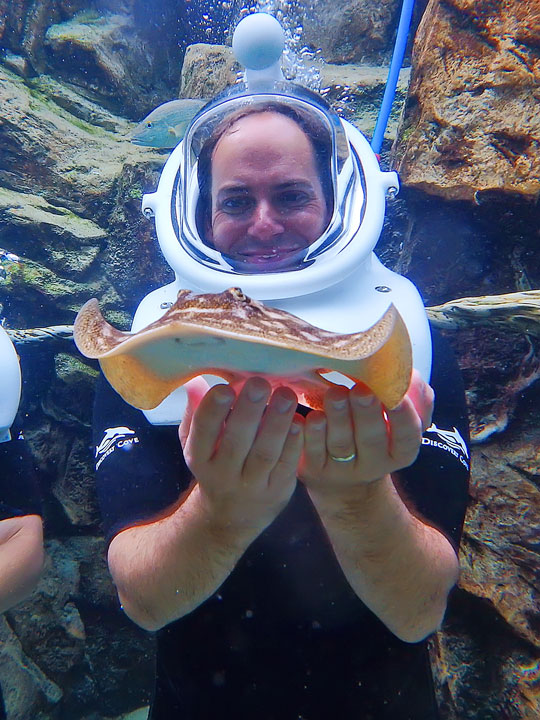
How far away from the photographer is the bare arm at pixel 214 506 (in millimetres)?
1089

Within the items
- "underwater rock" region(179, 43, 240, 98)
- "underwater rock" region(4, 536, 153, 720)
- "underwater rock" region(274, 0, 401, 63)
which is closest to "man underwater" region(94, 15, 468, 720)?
"underwater rock" region(4, 536, 153, 720)

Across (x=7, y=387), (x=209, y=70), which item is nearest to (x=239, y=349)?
(x=7, y=387)

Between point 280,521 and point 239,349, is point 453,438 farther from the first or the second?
point 239,349

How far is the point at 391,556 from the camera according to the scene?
1572 mm

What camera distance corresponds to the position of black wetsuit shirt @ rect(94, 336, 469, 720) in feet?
6.28

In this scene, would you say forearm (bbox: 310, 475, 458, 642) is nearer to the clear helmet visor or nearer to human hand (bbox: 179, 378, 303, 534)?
human hand (bbox: 179, 378, 303, 534)

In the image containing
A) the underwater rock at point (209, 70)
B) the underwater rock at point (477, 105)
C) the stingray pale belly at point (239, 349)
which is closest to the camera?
the stingray pale belly at point (239, 349)

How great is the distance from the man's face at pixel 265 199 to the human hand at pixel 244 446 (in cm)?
121

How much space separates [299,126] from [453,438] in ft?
6.04

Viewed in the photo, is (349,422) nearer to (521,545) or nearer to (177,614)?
(177,614)

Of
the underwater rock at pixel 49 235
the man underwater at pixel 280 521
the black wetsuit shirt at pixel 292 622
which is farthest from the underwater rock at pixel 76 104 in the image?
the black wetsuit shirt at pixel 292 622

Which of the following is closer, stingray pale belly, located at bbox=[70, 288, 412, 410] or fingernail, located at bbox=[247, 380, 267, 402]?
stingray pale belly, located at bbox=[70, 288, 412, 410]

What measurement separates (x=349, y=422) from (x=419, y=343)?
2.65 feet

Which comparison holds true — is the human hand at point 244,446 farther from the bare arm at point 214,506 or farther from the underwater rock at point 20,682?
the underwater rock at point 20,682
